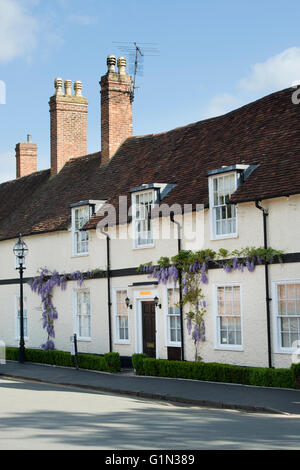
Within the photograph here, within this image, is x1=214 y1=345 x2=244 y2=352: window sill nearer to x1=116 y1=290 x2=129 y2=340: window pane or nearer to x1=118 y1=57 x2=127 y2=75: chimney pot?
x1=116 y1=290 x2=129 y2=340: window pane

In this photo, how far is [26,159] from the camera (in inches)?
1633

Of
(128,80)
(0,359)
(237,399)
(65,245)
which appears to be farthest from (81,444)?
(128,80)

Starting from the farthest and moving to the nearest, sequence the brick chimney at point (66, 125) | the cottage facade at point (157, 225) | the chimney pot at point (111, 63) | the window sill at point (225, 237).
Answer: the brick chimney at point (66, 125)
the chimney pot at point (111, 63)
the window sill at point (225, 237)
the cottage facade at point (157, 225)

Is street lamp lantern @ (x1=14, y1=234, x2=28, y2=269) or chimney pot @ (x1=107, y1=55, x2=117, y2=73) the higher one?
chimney pot @ (x1=107, y1=55, x2=117, y2=73)

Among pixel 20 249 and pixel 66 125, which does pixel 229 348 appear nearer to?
pixel 20 249

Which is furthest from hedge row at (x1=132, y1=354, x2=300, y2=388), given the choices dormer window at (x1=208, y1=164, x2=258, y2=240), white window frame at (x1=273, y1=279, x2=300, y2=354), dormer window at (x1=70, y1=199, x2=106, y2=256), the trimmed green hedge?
dormer window at (x1=70, y1=199, x2=106, y2=256)

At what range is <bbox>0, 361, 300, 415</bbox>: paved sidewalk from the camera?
51.8ft

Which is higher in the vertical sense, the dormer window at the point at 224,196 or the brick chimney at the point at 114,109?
the brick chimney at the point at 114,109

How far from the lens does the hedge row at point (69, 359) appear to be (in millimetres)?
24266

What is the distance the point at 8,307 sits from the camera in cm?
3281

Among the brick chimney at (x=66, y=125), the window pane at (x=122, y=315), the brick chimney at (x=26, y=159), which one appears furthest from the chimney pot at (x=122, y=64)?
the brick chimney at (x=26, y=159)

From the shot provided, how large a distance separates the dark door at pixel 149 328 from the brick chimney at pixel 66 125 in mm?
11599

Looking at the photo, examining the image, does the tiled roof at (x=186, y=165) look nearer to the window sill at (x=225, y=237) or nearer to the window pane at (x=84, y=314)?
the window sill at (x=225, y=237)

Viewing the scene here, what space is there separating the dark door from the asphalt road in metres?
6.48
